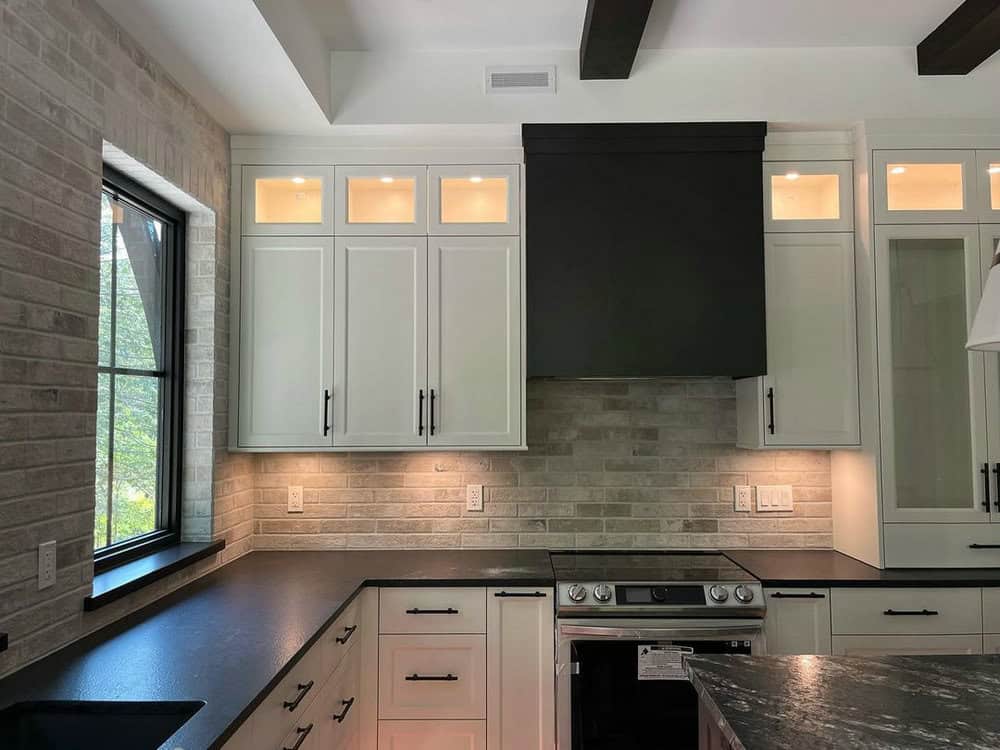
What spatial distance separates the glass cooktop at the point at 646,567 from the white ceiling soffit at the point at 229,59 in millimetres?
2070

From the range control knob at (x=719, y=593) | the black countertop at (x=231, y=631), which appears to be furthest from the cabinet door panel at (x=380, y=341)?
the range control knob at (x=719, y=593)

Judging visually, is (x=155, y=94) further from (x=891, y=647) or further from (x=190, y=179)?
(x=891, y=647)

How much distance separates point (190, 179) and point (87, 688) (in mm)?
1767

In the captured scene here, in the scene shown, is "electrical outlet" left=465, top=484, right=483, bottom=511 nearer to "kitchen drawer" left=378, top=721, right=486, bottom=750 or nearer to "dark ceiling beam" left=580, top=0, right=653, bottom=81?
"kitchen drawer" left=378, top=721, right=486, bottom=750

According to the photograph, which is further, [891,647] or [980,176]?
[980,176]

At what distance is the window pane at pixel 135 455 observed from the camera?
231 centimetres

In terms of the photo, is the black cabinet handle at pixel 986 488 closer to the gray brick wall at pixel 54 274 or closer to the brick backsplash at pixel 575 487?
the brick backsplash at pixel 575 487

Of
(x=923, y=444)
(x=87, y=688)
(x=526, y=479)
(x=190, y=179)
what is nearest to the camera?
(x=87, y=688)

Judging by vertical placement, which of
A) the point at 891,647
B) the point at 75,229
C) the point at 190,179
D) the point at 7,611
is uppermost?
the point at 190,179

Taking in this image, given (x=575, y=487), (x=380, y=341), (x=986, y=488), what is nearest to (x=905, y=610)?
(x=986, y=488)

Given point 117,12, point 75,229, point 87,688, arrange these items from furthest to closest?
point 117,12 < point 75,229 < point 87,688


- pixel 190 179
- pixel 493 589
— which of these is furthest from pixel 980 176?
pixel 190 179

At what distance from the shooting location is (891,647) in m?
2.58

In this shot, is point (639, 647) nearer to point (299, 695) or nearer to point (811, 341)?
point (299, 695)
